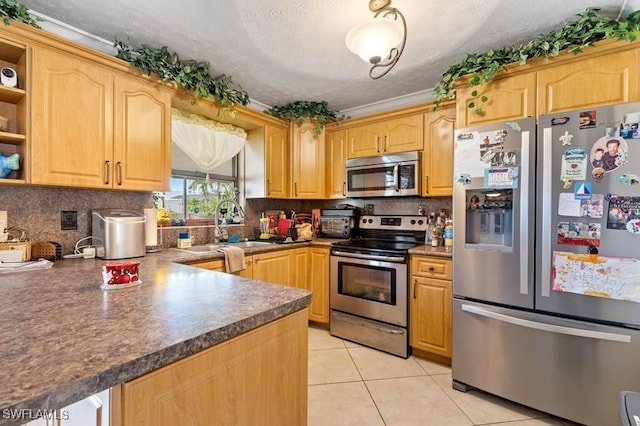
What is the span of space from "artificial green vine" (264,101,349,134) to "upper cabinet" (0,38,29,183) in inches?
77.1

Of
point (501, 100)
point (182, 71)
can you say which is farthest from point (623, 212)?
point (182, 71)

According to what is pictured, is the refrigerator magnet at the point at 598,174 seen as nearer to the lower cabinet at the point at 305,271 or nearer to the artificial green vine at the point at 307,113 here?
the lower cabinet at the point at 305,271

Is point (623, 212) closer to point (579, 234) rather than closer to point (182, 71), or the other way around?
point (579, 234)

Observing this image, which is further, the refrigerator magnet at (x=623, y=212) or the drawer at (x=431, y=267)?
the drawer at (x=431, y=267)

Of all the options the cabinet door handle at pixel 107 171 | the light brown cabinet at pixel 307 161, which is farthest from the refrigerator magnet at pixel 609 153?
the cabinet door handle at pixel 107 171

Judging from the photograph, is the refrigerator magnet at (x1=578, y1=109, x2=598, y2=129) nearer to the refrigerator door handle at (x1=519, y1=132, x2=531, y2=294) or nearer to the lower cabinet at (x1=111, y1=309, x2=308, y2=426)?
the refrigerator door handle at (x1=519, y1=132, x2=531, y2=294)

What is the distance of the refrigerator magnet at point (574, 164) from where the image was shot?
62.5 inches

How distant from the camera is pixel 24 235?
68.6 inches

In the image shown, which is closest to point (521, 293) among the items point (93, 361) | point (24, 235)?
point (93, 361)

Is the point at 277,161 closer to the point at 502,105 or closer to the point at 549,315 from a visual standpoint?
the point at 502,105

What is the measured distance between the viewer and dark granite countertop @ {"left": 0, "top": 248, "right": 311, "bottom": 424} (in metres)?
0.55

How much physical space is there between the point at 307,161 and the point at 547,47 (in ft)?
7.18

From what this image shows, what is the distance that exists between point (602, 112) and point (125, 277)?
247 centimetres

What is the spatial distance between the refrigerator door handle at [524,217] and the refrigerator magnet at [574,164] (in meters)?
0.17
